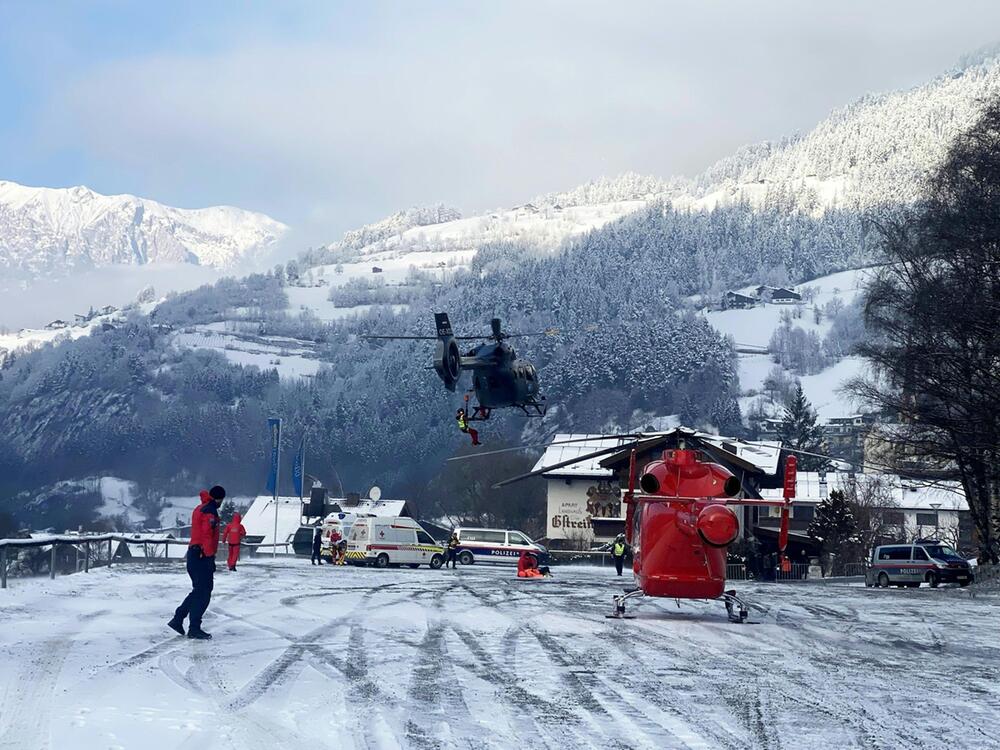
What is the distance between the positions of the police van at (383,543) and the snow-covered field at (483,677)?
80.4ft

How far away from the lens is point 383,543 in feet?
152

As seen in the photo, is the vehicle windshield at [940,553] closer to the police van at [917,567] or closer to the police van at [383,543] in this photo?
the police van at [917,567]

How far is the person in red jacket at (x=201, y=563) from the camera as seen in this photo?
1515 centimetres

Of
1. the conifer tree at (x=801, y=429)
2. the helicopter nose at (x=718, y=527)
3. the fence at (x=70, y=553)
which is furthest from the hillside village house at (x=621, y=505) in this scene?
the helicopter nose at (x=718, y=527)

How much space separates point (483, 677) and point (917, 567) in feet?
97.7

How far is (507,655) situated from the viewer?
45.7 feet

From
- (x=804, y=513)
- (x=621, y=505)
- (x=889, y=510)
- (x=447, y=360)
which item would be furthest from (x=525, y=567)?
(x=804, y=513)

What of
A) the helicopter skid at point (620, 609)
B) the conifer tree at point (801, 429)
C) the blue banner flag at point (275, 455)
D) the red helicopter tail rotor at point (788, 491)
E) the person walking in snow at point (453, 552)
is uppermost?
the conifer tree at point (801, 429)

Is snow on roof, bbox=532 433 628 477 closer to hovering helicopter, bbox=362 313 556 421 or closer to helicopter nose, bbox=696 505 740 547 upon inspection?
hovering helicopter, bbox=362 313 556 421

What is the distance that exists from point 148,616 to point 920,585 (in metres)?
29.6

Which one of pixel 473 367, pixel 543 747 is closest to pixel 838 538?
pixel 473 367

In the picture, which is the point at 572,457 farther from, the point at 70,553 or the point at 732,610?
the point at 732,610

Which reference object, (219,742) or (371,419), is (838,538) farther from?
(371,419)

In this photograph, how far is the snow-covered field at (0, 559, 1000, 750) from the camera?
29.6 ft
